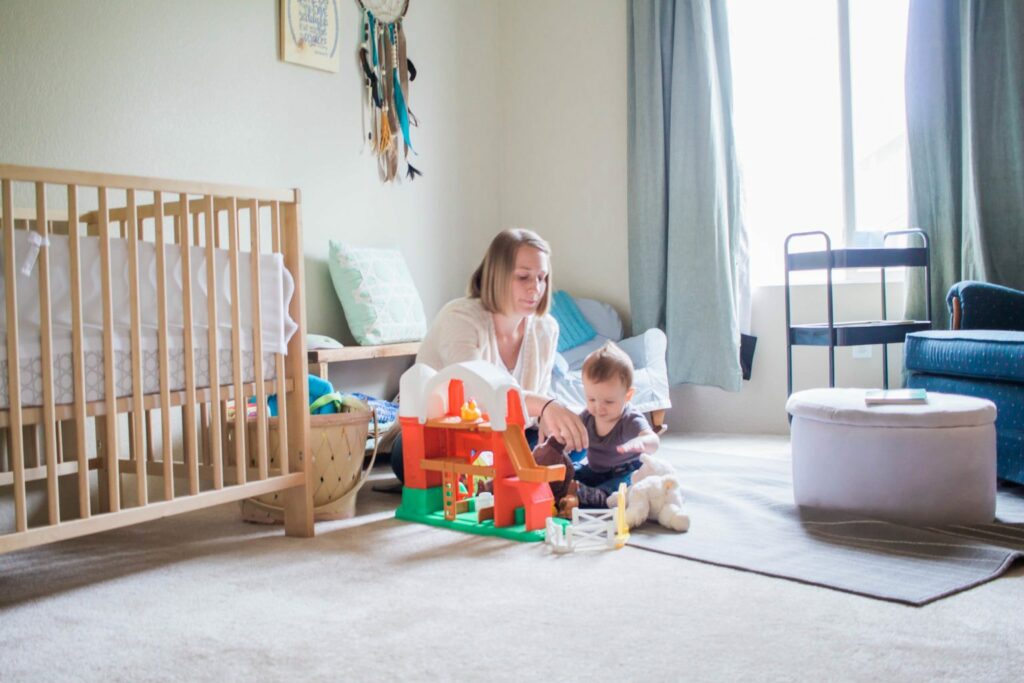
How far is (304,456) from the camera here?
83.0 inches

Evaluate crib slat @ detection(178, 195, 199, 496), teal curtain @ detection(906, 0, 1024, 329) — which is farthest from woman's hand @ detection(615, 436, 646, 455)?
teal curtain @ detection(906, 0, 1024, 329)

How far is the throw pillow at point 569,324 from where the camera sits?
3738mm


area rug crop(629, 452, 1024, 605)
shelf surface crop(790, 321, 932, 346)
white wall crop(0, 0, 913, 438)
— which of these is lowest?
area rug crop(629, 452, 1024, 605)

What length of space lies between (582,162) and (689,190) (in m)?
0.62

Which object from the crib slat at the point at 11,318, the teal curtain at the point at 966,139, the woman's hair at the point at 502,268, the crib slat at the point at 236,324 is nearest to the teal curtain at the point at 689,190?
the teal curtain at the point at 966,139

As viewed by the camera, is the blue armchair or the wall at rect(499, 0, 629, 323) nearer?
the blue armchair

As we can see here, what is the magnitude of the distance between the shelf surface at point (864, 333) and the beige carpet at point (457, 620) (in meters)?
1.40

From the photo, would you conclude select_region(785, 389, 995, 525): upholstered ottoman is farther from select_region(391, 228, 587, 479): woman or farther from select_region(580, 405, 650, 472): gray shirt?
select_region(391, 228, 587, 479): woman

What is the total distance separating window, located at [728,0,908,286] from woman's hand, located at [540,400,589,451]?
6.51ft

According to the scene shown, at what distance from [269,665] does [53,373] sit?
0.76 meters

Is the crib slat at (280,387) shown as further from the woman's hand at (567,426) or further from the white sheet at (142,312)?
the woman's hand at (567,426)

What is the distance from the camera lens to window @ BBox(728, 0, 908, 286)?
3.62 meters

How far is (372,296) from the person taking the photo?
3182mm

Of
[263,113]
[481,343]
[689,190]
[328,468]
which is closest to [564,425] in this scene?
[481,343]
